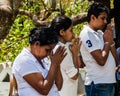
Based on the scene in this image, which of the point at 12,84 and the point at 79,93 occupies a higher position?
the point at 12,84

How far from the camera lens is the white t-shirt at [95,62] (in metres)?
3.71

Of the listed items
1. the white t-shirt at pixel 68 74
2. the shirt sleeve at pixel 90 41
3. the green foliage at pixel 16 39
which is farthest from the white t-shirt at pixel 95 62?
the green foliage at pixel 16 39

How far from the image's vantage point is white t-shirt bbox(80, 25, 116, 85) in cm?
371

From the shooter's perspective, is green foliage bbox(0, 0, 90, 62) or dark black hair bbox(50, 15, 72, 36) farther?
green foliage bbox(0, 0, 90, 62)

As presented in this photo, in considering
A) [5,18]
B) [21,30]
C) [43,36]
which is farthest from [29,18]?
[5,18]

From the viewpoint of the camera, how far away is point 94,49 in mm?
3660

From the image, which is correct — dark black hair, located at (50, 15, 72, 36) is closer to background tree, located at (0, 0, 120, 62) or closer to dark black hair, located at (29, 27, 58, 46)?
dark black hair, located at (29, 27, 58, 46)

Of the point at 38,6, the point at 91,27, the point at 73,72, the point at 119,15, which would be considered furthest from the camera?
the point at 38,6

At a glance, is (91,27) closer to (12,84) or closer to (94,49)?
(94,49)

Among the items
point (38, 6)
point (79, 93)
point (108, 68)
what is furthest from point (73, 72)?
point (38, 6)

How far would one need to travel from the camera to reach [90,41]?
12.2 feet

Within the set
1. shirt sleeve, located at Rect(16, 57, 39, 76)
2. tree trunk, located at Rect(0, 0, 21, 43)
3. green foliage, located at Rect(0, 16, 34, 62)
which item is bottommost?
green foliage, located at Rect(0, 16, 34, 62)

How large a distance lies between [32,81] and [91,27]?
45.4 inches

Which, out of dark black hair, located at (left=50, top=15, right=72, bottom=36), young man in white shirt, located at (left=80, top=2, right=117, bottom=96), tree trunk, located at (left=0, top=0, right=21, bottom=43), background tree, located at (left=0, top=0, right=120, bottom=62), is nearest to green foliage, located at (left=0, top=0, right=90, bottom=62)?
background tree, located at (left=0, top=0, right=120, bottom=62)
